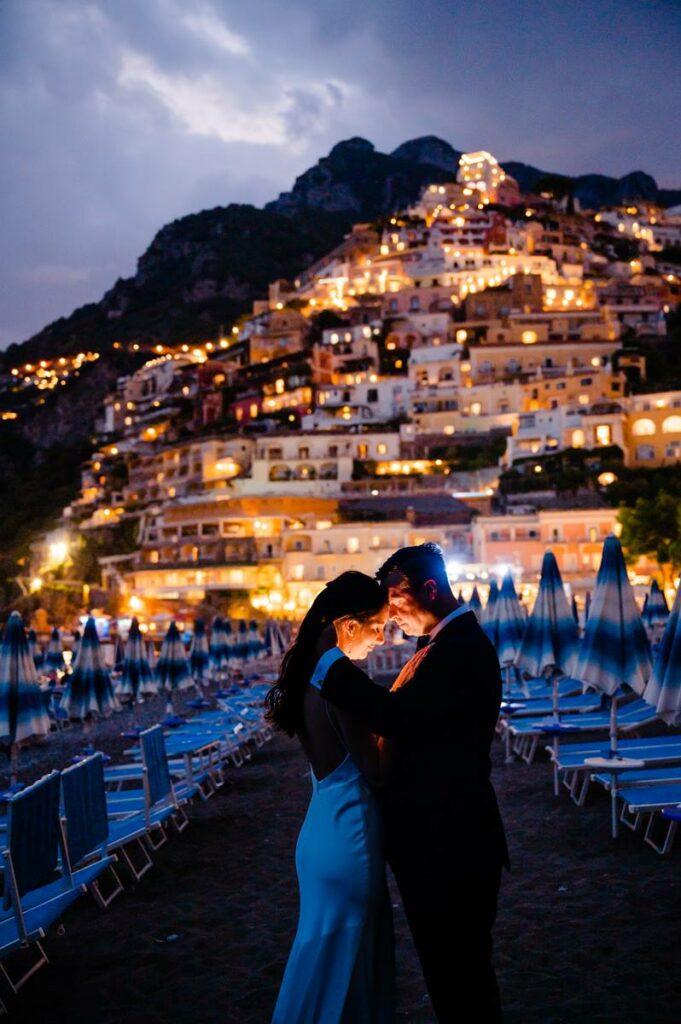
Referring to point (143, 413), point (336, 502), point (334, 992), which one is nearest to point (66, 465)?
point (143, 413)

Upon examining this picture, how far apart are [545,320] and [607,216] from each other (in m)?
50.6

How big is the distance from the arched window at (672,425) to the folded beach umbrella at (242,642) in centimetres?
3672

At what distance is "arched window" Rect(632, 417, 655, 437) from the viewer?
197 ft

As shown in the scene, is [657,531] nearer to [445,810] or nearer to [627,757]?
[627,757]

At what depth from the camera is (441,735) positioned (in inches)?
136

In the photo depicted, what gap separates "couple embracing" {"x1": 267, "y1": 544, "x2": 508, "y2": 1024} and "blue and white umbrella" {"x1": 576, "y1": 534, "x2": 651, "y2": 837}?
5202 millimetres

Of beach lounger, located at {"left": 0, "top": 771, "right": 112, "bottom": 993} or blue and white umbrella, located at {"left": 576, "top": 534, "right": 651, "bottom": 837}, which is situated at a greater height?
blue and white umbrella, located at {"left": 576, "top": 534, "right": 651, "bottom": 837}

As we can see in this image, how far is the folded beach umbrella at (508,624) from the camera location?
16750 millimetres

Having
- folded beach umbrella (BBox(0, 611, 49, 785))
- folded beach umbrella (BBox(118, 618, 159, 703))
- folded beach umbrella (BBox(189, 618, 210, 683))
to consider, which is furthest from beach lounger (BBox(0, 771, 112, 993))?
folded beach umbrella (BBox(189, 618, 210, 683))

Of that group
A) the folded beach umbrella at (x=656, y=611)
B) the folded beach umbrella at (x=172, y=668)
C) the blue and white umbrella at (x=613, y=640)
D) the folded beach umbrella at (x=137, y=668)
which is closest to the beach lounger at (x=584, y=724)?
the blue and white umbrella at (x=613, y=640)

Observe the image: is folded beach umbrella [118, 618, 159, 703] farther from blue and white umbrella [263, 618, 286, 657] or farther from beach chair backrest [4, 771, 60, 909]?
blue and white umbrella [263, 618, 286, 657]

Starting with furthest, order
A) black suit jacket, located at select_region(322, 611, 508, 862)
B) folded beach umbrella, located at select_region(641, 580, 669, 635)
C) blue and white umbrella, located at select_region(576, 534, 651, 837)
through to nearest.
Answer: folded beach umbrella, located at select_region(641, 580, 669, 635) < blue and white umbrella, located at select_region(576, 534, 651, 837) < black suit jacket, located at select_region(322, 611, 508, 862)

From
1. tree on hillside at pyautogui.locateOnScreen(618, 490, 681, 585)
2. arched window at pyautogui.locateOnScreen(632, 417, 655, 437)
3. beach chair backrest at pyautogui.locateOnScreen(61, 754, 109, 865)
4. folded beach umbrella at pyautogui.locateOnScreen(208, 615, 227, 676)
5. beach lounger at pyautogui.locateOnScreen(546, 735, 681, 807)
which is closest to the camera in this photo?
beach chair backrest at pyautogui.locateOnScreen(61, 754, 109, 865)

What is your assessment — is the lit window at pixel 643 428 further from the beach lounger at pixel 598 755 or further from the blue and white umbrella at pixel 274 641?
the beach lounger at pixel 598 755
